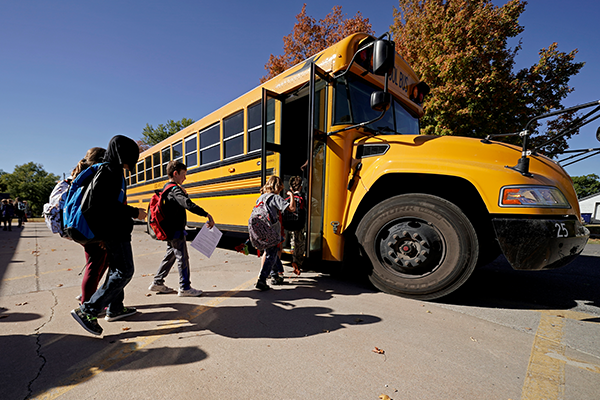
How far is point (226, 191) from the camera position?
510cm

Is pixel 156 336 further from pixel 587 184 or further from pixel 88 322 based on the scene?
pixel 587 184

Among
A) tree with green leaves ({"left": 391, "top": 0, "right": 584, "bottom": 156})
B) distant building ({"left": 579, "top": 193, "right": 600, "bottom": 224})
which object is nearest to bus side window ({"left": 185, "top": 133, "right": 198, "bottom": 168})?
tree with green leaves ({"left": 391, "top": 0, "right": 584, "bottom": 156})

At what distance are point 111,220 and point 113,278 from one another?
0.45 m

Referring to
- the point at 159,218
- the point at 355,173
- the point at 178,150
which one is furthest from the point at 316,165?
the point at 178,150

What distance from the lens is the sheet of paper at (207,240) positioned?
2795mm

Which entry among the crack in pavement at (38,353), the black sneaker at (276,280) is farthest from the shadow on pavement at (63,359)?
the black sneaker at (276,280)

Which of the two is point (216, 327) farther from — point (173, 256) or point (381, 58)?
point (381, 58)

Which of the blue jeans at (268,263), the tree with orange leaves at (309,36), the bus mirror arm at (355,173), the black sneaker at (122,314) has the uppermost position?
the tree with orange leaves at (309,36)

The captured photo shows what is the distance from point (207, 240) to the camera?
2.84 m

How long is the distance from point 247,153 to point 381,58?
Answer: 8.70 ft

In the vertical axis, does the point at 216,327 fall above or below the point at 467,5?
below

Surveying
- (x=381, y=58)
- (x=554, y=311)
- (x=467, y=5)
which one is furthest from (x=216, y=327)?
(x=467, y=5)

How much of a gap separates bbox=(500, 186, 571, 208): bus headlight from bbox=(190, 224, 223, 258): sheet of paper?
2675 millimetres

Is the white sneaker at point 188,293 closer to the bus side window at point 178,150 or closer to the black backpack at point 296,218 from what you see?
the black backpack at point 296,218
